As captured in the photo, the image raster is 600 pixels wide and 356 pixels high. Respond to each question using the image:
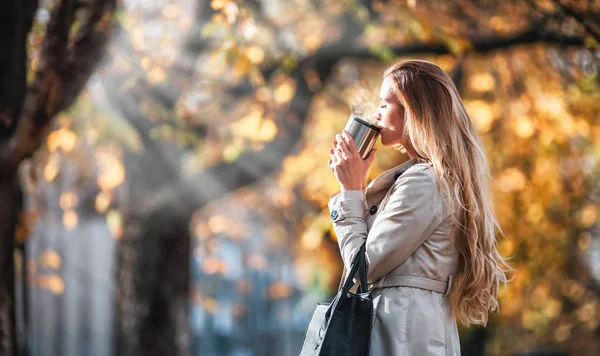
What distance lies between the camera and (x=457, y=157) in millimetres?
2371

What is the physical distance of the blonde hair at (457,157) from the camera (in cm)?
237

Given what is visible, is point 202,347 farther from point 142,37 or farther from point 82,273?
point 142,37

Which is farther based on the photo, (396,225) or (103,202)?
(103,202)

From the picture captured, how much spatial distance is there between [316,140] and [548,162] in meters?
2.67

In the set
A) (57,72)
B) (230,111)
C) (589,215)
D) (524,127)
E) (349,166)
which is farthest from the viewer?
(589,215)

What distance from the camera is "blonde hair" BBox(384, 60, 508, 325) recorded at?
2371mm

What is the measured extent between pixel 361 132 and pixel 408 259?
0.46m

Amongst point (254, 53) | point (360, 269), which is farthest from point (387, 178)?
point (254, 53)

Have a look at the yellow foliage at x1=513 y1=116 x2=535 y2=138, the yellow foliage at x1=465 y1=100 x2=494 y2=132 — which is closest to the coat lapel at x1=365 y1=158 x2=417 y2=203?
the yellow foliage at x1=465 y1=100 x2=494 y2=132

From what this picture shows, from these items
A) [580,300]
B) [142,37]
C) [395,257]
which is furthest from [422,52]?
[580,300]

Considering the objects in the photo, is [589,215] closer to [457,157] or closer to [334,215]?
[457,157]

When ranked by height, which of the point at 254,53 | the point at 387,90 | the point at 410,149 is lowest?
the point at 410,149

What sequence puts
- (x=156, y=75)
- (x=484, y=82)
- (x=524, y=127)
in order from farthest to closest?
(x=484, y=82)
(x=524, y=127)
(x=156, y=75)

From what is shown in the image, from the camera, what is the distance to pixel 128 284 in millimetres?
7070
